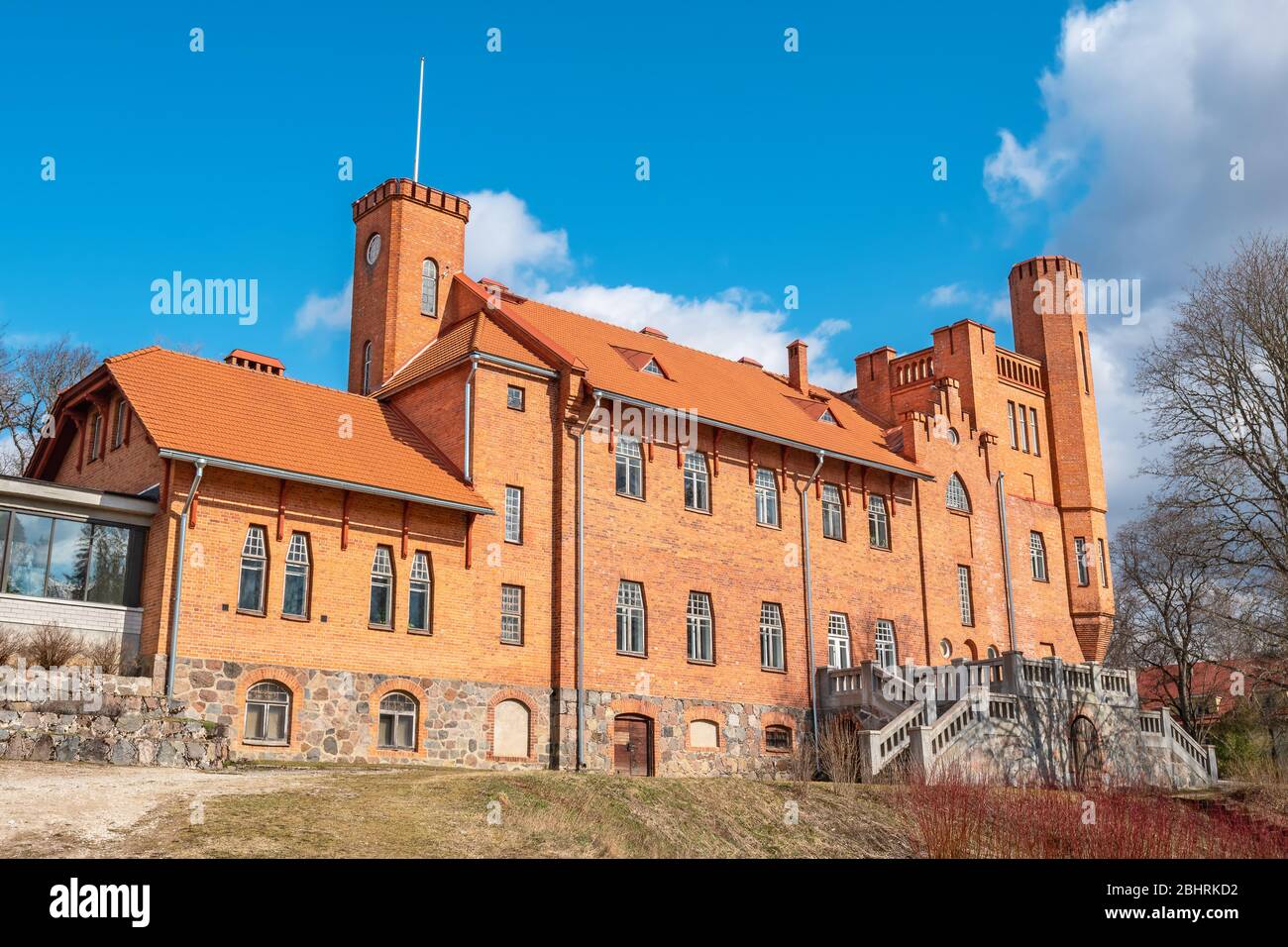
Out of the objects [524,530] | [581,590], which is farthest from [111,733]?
[581,590]

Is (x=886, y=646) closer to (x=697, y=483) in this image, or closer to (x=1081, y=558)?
(x=697, y=483)

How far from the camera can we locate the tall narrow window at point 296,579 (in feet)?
81.5

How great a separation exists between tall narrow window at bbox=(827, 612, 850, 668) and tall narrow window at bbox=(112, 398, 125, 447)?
1965 centimetres

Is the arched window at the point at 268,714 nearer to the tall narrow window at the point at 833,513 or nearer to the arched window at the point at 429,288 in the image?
the arched window at the point at 429,288

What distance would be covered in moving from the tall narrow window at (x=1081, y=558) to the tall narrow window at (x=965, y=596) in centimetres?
608

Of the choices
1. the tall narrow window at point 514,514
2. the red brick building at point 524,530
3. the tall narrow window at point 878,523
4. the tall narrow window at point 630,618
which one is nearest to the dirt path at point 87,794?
the red brick building at point 524,530

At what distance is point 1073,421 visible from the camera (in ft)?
144

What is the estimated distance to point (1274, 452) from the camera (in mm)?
29844

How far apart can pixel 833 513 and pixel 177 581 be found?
774 inches

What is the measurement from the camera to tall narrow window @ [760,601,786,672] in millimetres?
32938

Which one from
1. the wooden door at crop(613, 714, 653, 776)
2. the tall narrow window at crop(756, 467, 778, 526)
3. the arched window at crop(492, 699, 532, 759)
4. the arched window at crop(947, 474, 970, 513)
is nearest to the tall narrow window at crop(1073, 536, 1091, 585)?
the arched window at crop(947, 474, 970, 513)

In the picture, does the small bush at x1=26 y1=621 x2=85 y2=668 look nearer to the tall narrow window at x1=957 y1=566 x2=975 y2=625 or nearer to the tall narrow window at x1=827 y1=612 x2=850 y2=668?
the tall narrow window at x1=827 y1=612 x2=850 y2=668
